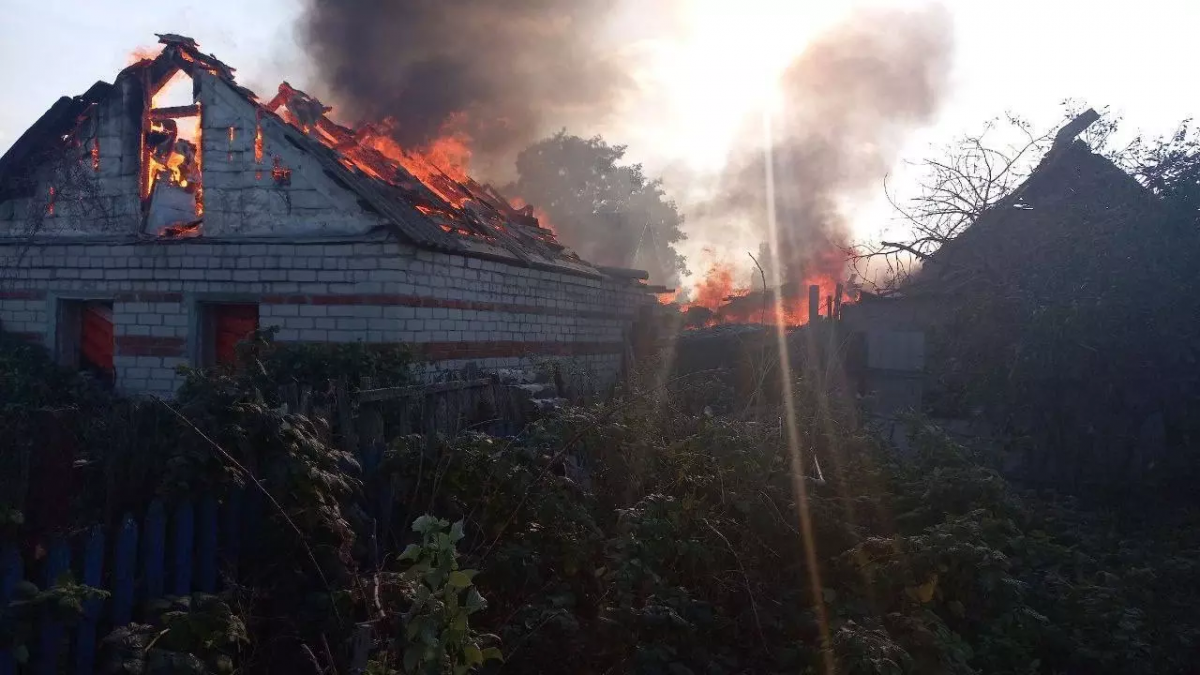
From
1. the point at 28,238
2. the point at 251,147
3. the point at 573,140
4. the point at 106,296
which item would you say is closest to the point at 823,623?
the point at 251,147

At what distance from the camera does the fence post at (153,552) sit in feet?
11.7

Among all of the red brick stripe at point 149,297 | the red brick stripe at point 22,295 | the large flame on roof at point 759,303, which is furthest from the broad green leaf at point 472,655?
the large flame on roof at point 759,303

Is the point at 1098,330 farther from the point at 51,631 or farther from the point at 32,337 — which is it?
the point at 32,337

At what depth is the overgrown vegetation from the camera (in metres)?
3.60

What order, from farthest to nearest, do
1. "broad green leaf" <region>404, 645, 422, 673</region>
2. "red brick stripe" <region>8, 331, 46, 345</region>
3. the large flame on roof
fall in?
the large flame on roof
"red brick stripe" <region>8, 331, 46, 345</region>
"broad green leaf" <region>404, 645, 422, 673</region>

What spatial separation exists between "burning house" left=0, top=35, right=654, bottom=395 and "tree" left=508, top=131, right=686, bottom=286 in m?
36.2

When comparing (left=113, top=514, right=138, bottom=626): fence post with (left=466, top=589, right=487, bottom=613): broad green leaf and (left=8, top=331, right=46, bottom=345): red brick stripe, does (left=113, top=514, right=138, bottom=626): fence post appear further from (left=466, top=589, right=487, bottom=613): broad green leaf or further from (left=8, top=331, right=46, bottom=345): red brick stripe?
(left=8, top=331, right=46, bottom=345): red brick stripe

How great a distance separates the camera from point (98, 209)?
438 inches

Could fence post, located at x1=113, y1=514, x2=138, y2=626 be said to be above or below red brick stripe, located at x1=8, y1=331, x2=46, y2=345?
below

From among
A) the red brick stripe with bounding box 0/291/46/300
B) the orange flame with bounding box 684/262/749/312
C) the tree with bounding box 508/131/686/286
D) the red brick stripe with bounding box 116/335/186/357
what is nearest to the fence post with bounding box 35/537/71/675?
the red brick stripe with bounding box 116/335/186/357

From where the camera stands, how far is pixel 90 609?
3.28 metres

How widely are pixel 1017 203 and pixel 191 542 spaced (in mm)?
10900

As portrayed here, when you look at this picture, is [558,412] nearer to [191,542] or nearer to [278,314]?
[191,542]

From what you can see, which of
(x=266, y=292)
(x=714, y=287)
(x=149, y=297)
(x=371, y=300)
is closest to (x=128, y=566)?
(x=371, y=300)
